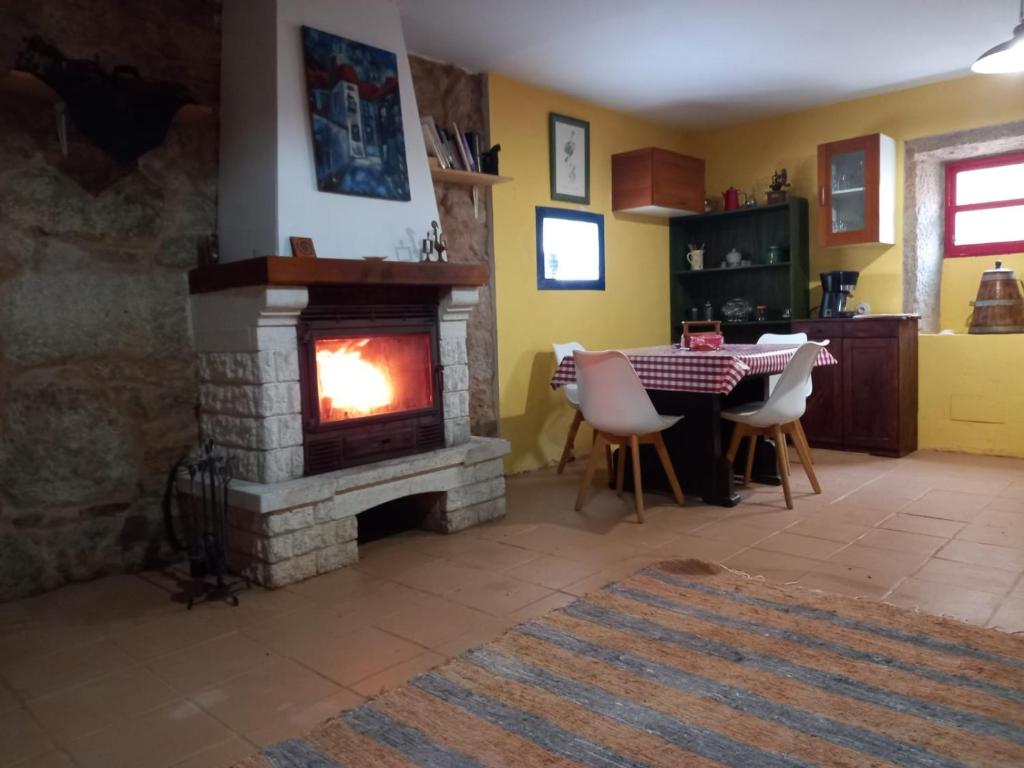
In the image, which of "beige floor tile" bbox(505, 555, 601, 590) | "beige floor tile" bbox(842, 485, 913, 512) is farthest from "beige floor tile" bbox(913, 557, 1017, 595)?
"beige floor tile" bbox(505, 555, 601, 590)

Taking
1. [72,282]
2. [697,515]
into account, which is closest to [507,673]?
[697,515]

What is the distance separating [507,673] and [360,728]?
0.43 meters

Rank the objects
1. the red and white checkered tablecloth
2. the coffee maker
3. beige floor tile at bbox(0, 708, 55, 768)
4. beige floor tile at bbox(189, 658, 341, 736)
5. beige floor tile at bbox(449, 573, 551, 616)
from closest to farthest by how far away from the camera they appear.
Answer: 1. beige floor tile at bbox(0, 708, 55, 768)
2. beige floor tile at bbox(189, 658, 341, 736)
3. beige floor tile at bbox(449, 573, 551, 616)
4. the red and white checkered tablecloth
5. the coffee maker

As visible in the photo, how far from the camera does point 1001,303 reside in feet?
15.2

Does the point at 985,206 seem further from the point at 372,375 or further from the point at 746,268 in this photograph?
the point at 372,375

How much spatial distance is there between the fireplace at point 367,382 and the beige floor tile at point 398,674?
1.10 metres

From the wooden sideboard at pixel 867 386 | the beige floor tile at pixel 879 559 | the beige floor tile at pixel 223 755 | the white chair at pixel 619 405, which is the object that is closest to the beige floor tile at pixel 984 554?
the beige floor tile at pixel 879 559

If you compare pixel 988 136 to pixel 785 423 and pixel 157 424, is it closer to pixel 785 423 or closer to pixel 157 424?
pixel 785 423

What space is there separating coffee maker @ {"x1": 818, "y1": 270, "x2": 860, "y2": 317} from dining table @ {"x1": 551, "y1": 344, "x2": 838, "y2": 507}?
4.12ft

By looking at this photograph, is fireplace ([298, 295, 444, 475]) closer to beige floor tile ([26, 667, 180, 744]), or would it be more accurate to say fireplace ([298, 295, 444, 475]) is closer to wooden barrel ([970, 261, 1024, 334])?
beige floor tile ([26, 667, 180, 744])

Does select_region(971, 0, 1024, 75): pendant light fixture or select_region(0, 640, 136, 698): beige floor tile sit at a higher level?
→ select_region(971, 0, 1024, 75): pendant light fixture

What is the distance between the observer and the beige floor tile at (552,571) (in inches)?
108

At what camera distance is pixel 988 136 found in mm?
4699

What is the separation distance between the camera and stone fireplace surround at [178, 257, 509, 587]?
2.77 m
